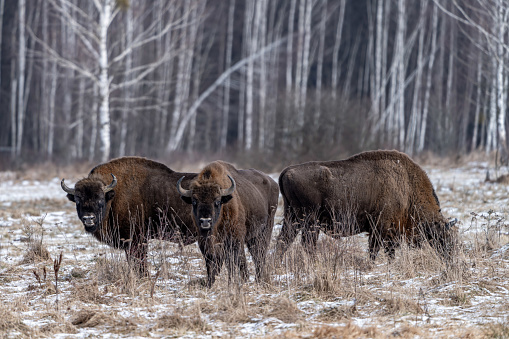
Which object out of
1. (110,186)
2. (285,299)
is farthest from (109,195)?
(285,299)

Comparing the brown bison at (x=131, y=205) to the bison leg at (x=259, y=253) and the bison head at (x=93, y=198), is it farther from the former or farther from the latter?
the bison leg at (x=259, y=253)

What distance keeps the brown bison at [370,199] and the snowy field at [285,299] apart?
25.3 inches

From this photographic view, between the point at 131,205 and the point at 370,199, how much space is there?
370 centimetres

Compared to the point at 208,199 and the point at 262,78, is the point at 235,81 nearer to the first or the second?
the point at 262,78

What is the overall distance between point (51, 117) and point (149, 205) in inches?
1030

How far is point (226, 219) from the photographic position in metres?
7.66

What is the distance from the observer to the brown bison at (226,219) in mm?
7363

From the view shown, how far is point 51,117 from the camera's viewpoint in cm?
3266

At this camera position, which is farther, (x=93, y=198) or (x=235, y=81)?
(x=235, y=81)

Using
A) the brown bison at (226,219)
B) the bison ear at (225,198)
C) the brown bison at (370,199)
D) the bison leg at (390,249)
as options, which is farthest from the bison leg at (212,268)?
the bison leg at (390,249)

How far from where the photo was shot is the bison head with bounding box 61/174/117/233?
8117mm

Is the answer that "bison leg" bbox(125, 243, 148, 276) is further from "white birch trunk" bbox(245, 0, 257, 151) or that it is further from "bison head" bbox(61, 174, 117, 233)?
"white birch trunk" bbox(245, 0, 257, 151)

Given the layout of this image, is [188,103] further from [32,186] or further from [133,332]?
[133,332]

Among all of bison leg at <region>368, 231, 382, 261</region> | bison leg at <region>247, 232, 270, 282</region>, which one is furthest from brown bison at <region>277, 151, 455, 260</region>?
bison leg at <region>247, 232, 270, 282</region>
